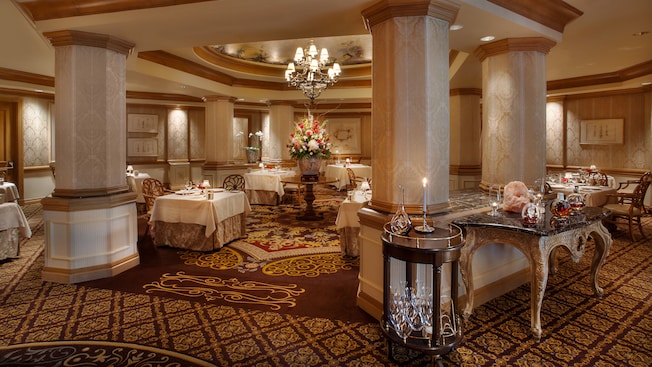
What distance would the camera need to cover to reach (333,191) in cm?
1240

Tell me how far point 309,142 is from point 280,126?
4640mm

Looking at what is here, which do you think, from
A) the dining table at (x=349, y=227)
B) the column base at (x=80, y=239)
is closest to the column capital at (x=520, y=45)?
the dining table at (x=349, y=227)

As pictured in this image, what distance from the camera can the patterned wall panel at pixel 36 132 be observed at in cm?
972

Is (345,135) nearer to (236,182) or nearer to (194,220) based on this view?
(236,182)

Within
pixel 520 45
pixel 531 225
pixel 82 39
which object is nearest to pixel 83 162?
pixel 82 39

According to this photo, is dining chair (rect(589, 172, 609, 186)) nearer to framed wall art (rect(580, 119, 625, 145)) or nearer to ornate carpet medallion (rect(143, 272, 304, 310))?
framed wall art (rect(580, 119, 625, 145))

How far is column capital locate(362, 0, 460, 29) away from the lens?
319cm

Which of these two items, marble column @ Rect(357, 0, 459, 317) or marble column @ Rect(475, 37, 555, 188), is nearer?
marble column @ Rect(357, 0, 459, 317)

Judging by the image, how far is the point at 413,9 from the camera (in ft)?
10.6

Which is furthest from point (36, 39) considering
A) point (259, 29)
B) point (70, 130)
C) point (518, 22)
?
point (518, 22)

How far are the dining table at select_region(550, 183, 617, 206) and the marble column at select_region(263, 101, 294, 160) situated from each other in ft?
24.1


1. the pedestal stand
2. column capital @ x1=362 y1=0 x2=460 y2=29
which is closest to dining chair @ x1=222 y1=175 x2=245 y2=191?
column capital @ x1=362 y1=0 x2=460 y2=29

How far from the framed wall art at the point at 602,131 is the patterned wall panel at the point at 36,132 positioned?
13.6 m

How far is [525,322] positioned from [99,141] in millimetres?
4732
